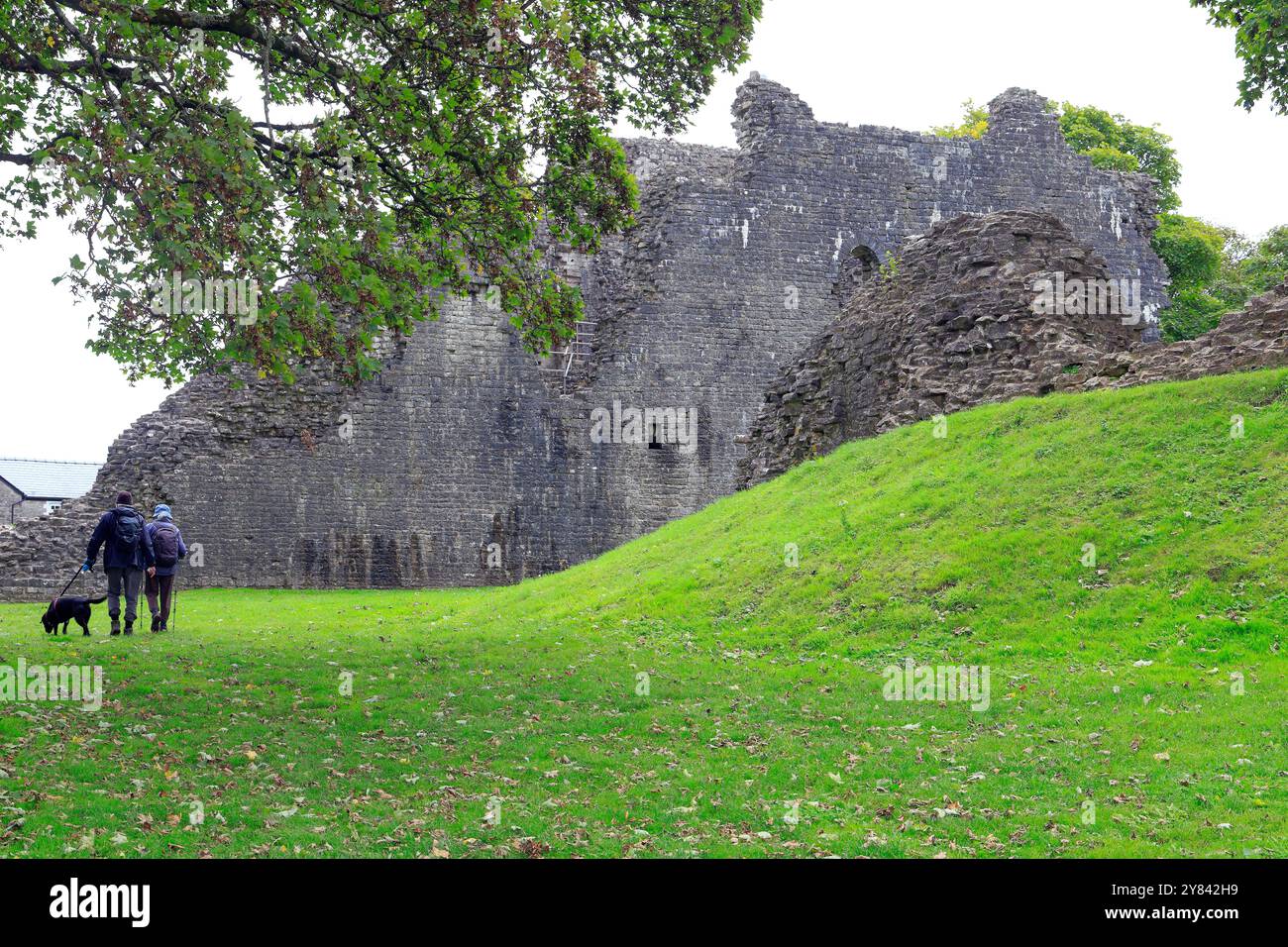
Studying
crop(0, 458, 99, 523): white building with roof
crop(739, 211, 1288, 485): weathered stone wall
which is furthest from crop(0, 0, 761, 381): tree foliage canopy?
crop(0, 458, 99, 523): white building with roof

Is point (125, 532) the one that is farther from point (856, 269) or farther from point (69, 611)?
point (856, 269)

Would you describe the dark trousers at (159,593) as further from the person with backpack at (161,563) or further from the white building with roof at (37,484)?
the white building with roof at (37,484)

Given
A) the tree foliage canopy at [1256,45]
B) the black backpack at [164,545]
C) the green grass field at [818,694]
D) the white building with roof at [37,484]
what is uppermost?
the tree foliage canopy at [1256,45]

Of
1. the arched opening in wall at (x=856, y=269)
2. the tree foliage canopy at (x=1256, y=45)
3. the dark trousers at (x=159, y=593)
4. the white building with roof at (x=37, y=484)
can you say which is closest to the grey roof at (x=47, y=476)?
the white building with roof at (x=37, y=484)

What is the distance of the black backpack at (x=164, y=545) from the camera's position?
16328mm

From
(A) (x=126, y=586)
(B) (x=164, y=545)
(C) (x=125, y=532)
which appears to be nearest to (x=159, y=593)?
(A) (x=126, y=586)

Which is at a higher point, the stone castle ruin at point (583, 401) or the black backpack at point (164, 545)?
the stone castle ruin at point (583, 401)

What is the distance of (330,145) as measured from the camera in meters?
13.1

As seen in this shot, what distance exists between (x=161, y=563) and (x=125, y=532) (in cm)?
65

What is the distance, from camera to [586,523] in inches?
1172

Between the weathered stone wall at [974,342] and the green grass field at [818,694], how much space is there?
117 centimetres
